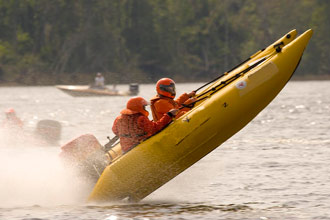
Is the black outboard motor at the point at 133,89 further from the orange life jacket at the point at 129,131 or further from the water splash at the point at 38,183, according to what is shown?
the orange life jacket at the point at 129,131

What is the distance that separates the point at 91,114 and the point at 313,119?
10.0m

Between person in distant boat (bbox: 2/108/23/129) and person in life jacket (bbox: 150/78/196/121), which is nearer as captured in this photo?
person in life jacket (bbox: 150/78/196/121)

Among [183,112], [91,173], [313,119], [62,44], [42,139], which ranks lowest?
[91,173]

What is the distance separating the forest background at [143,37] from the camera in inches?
3027

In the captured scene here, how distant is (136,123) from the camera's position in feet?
36.1

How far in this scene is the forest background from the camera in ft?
252

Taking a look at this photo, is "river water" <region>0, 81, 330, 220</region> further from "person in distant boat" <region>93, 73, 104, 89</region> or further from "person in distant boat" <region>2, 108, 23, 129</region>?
"person in distant boat" <region>93, 73, 104, 89</region>

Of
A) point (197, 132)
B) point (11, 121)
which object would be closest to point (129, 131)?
point (197, 132)

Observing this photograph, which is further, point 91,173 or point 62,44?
point 62,44

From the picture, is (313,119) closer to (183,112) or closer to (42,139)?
(42,139)

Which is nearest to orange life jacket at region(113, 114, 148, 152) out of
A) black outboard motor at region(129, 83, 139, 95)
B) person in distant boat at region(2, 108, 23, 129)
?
person in distant boat at region(2, 108, 23, 129)

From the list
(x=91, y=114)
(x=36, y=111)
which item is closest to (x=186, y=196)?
(x=91, y=114)

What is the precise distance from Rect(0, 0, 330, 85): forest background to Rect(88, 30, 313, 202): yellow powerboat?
60298 mm

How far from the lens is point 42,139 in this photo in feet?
62.0
